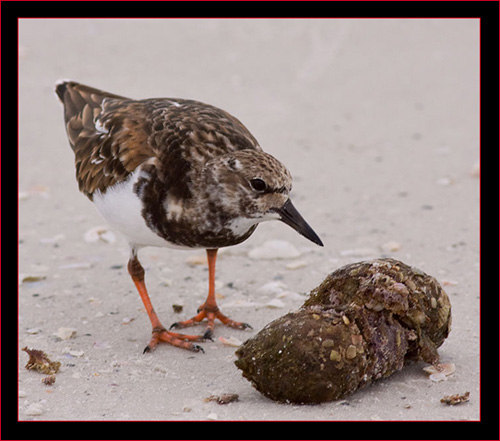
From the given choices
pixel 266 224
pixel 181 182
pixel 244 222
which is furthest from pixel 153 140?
pixel 266 224

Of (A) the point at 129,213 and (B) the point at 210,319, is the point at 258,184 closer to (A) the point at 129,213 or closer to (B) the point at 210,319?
(A) the point at 129,213

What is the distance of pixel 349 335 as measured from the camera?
142 inches

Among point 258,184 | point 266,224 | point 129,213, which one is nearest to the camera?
point 258,184

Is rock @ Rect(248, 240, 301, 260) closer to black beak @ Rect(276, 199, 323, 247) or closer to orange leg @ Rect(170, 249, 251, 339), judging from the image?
orange leg @ Rect(170, 249, 251, 339)

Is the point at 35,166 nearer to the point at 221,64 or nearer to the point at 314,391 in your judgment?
the point at 221,64

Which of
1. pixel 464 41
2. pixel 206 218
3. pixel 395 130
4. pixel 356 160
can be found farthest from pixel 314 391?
pixel 464 41

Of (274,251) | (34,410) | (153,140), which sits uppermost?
(153,140)

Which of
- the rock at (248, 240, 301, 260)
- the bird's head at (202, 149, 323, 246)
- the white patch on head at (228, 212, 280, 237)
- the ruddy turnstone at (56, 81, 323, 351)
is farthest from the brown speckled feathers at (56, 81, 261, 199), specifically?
the rock at (248, 240, 301, 260)

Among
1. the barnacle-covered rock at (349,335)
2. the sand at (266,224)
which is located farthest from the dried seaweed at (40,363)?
the barnacle-covered rock at (349,335)

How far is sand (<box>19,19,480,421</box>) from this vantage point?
3.96 metres

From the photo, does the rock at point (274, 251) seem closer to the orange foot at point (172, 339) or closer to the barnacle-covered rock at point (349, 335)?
the orange foot at point (172, 339)

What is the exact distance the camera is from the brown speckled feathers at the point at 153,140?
14.0ft

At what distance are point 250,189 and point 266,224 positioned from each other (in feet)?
6.91
